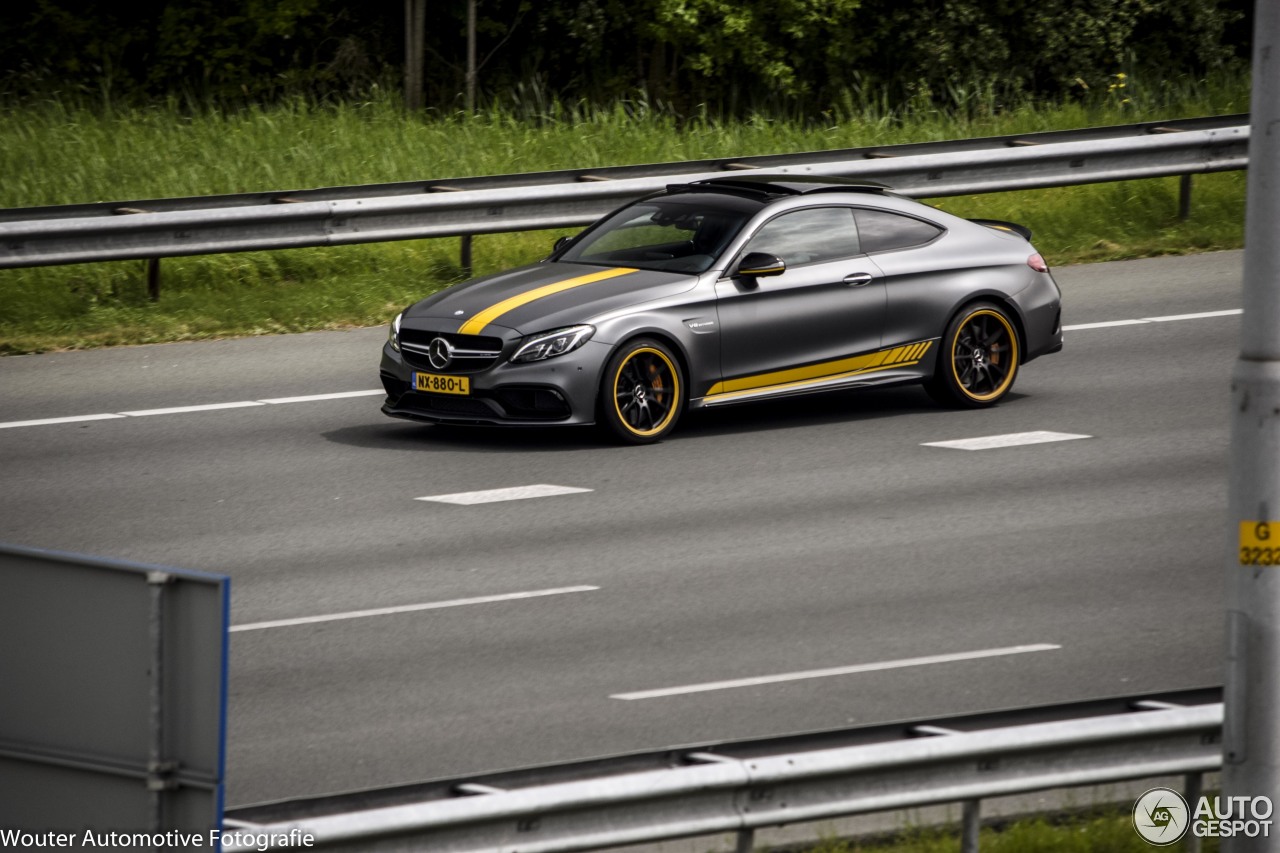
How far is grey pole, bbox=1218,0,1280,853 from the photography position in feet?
19.6

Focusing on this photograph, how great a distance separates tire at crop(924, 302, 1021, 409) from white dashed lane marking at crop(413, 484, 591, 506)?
3.17 meters

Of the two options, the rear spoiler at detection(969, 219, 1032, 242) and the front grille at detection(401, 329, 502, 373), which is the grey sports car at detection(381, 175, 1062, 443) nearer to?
the front grille at detection(401, 329, 502, 373)

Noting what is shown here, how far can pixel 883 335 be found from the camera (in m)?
13.3

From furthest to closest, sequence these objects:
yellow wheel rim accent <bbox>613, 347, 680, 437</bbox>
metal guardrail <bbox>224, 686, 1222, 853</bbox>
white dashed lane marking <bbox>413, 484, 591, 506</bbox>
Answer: yellow wheel rim accent <bbox>613, 347, 680, 437</bbox>, white dashed lane marking <bbox>413, 484, 591, 506</bbox>, metal guardrail <bbox>224, 686, 1222, 853</bbox>

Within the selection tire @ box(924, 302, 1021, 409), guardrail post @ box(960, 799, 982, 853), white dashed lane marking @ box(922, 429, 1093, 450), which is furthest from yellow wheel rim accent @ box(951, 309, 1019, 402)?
guardrail post @ box(960, 799, 982, 853)

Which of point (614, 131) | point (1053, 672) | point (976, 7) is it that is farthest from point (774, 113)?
point (1053, 672)

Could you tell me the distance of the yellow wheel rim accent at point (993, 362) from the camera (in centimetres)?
1360

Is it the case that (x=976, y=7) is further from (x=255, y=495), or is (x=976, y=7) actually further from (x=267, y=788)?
(x=267, y=788)

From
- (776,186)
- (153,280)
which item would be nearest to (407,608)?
(776,186)

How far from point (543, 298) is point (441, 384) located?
2.76 feet

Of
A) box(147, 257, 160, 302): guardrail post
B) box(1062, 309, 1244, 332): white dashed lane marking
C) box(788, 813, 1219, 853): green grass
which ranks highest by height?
box(147, 257, 160, 302): guardrail post

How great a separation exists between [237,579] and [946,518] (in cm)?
389

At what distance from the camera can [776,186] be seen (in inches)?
535

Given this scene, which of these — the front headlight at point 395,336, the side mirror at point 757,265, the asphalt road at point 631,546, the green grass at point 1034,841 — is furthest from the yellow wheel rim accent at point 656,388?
the green grass at point 1034,841
